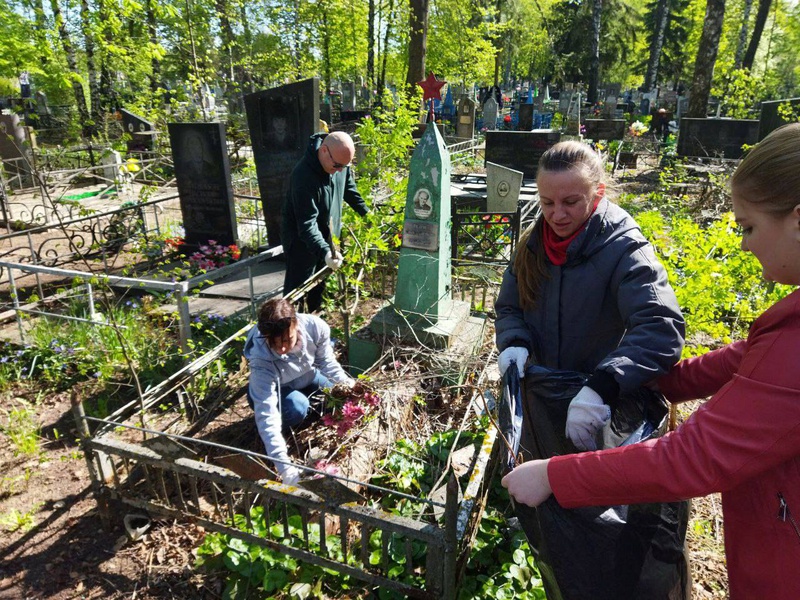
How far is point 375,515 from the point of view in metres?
2.02

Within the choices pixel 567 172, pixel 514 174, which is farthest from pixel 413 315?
pixel 514 174

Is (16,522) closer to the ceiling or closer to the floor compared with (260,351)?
closer to the floor

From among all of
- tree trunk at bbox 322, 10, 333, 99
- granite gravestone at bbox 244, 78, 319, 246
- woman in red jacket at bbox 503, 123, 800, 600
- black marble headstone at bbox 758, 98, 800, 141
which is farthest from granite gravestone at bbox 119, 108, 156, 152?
woman in red jacket at bbox 503, 123, 800, 600

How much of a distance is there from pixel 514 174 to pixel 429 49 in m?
17.1

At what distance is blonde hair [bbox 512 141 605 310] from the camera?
68.8 inches

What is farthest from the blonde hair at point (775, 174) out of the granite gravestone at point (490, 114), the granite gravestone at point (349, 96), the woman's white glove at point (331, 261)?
the granite gravestone at point (349, 96)

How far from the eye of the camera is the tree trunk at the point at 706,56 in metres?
12.6

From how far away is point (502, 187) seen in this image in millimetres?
8570

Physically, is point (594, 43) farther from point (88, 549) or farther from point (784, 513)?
point (784, 513)

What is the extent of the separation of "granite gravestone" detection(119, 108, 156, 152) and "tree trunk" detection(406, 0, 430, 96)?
6.94m

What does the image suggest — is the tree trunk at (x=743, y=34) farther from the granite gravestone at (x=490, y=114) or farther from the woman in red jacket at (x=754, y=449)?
the woman in red jacket at (x=754, y=449)

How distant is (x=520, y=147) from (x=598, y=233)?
35.4 feet

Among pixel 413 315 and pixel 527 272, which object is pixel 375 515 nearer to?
pixel 527 272

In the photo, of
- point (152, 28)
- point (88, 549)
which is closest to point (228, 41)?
point (152, 28)
